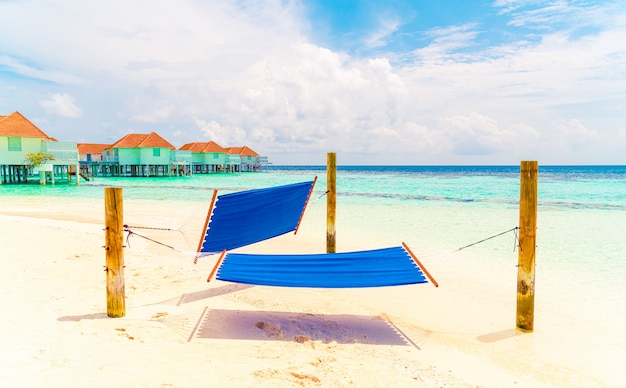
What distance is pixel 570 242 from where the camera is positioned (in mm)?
8781

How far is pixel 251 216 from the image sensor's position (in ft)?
15.4

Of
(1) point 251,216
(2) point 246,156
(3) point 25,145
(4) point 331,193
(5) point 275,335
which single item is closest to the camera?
(5) point 275,335

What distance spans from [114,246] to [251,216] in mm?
1502

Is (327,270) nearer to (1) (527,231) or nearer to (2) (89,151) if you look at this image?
(1) (527,231)

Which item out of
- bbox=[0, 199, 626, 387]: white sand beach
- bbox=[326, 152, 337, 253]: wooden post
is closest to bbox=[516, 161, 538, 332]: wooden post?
bbox=[0, 199, 626, 387]: white sand beach

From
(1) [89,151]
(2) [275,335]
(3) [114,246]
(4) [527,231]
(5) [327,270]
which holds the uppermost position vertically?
(1) [89,151]

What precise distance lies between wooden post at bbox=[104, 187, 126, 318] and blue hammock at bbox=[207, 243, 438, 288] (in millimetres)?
884

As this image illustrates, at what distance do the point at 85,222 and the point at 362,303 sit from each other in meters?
8.88

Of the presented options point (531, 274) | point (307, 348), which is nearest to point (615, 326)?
point (531, 274)

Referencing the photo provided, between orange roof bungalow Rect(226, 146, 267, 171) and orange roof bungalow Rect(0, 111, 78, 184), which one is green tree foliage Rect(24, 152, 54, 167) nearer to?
orange roof bungalow Rect(0, 111, 78, 184)

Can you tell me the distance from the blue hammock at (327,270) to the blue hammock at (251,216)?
414mm

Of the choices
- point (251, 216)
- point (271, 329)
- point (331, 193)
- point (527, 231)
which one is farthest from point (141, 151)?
point (527, 231)

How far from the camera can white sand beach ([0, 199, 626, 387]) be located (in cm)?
281

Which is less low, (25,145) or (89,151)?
(89,151)
